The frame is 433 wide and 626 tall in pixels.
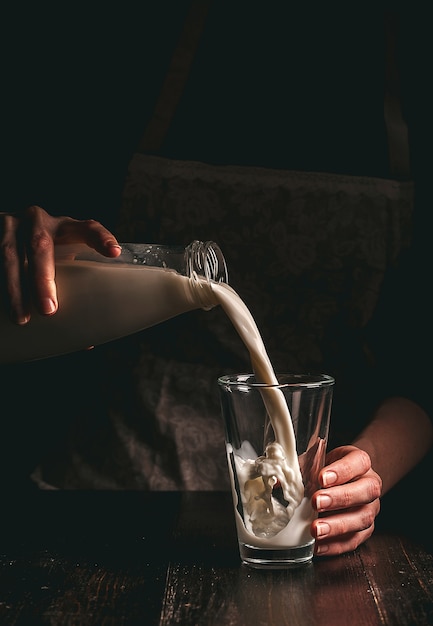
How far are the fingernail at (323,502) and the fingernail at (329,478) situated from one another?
0.02 meters

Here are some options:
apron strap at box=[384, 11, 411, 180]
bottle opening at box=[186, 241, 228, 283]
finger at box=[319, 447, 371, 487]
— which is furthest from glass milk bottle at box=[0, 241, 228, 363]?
apron strap at box=[384, 11, 411, 180]

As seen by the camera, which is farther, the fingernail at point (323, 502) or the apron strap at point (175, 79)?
the apron strap at point (175, 79)

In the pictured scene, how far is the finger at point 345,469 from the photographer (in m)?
1.07

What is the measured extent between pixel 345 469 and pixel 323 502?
73 mm

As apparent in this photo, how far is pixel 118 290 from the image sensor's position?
1.12m

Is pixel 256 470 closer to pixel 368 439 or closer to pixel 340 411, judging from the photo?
pixel 368 439

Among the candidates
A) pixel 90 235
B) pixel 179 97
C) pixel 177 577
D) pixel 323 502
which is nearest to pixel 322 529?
pixel 323 502

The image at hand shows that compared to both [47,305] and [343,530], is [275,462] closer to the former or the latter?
[343,530]

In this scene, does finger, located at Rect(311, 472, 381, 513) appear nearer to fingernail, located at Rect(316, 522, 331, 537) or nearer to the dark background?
fingernail, located at Rect(316, 522, 331, 537)

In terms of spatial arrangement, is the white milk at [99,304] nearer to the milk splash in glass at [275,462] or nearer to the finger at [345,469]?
the milk splash in glass at [275,462]

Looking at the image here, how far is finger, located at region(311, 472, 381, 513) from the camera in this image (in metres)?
1.05

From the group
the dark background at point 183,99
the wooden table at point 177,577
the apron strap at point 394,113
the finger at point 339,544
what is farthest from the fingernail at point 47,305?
the apron strap at point 394,113

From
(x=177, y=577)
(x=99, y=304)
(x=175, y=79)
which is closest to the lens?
(x=177, y=577)

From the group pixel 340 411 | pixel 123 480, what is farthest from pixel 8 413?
pixel 340 411
